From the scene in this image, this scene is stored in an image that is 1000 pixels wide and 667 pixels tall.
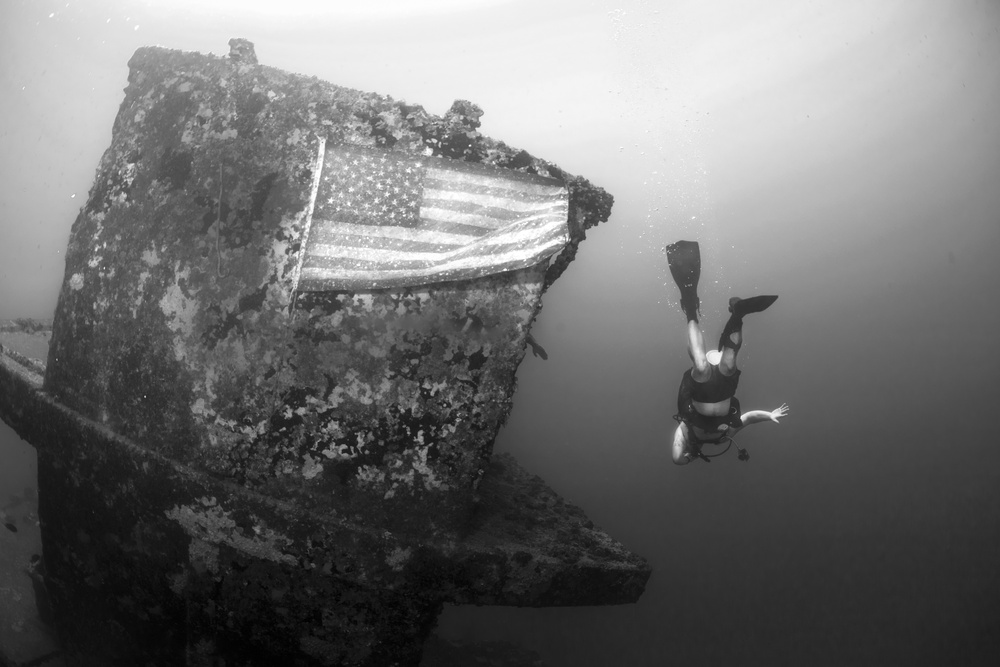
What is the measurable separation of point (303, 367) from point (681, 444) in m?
6.20

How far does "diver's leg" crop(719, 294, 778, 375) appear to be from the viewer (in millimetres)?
5078

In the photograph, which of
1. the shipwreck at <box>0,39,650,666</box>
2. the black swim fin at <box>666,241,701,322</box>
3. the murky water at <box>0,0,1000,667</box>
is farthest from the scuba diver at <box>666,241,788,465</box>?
the murky water at <box>0,0,1000,667</box>

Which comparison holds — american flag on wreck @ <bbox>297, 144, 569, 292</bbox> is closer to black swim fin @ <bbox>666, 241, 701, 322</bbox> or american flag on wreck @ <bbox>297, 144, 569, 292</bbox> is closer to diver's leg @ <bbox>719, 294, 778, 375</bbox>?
diver's leg @ <bbox>719, 294, 778, 375</bbox>

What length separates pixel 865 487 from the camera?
85.4 ft

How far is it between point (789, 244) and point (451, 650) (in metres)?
58.1

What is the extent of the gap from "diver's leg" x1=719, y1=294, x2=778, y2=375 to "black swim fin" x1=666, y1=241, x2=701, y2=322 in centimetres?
48

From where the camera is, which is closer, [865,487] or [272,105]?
[272,105]

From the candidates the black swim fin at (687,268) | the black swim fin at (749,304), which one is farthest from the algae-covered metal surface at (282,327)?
the black swim fin at (687,268)

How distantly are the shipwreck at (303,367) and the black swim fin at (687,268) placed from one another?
13.1ft

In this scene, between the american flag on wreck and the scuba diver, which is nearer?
the american flag on wreck

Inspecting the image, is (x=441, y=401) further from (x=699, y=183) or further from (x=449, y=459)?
(x=699, y=183)

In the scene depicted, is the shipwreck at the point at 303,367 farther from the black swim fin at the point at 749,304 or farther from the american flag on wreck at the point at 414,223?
the black swim fin at the point at 749,304

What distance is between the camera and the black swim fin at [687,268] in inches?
228

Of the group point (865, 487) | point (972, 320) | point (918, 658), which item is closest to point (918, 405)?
point (865, 487)
